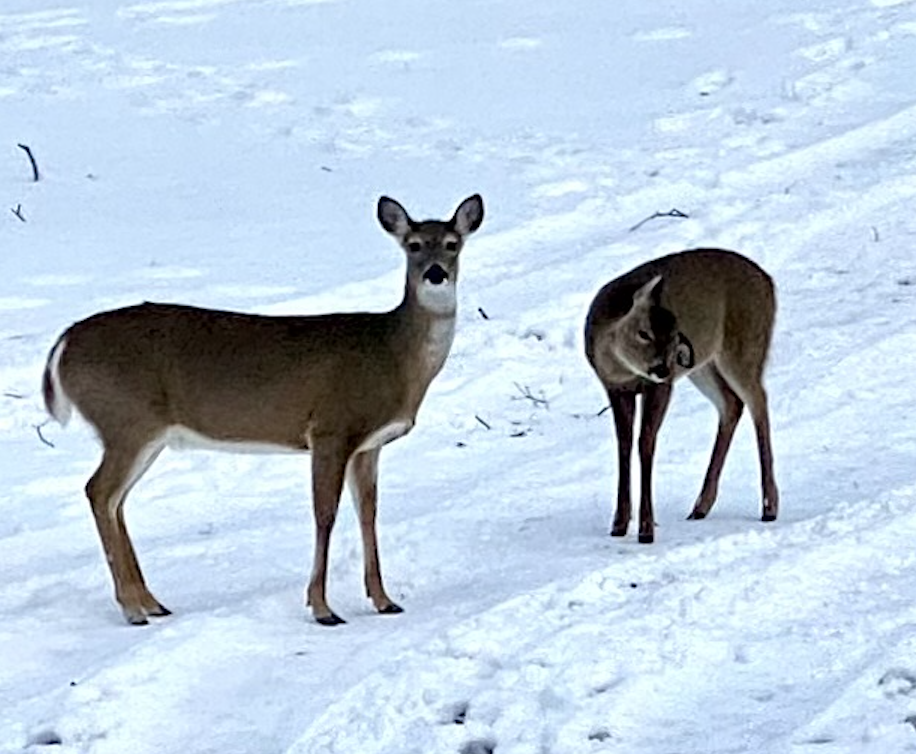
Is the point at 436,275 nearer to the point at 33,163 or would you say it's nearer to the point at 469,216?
the point at 469,216

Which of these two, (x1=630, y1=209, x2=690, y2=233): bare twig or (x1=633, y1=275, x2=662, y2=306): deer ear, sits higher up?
(x1=633, y1=275, x2=662, y2=306): deer ear

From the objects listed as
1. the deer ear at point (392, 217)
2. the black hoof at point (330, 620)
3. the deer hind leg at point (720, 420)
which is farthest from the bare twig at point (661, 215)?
the black hoof at point (330, 620)

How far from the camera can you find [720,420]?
8766 mm

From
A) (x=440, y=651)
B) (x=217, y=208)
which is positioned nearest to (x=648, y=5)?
(x=217, y=208)

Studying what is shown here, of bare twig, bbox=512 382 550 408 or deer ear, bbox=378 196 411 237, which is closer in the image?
deer ear, bbox=378 196 411 237

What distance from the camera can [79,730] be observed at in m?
6.15

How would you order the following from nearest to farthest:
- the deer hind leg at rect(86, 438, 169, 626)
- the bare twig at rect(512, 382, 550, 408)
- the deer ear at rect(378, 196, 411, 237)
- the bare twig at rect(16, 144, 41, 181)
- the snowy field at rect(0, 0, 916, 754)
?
the snowy field at rect(0, 0, 916, 754) < the deer hind leg at rect(86, 438, 169, 626) < the deer ear at rect(378, 196, 411, 237) < the bare twig at rect(512, 382, 550, 408) < the bare twig at rect(16, 144, 41, 181)

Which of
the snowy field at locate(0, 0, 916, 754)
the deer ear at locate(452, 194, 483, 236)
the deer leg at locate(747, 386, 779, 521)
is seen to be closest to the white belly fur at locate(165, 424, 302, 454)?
the snowy field at locate(0, 0, 916, 754)

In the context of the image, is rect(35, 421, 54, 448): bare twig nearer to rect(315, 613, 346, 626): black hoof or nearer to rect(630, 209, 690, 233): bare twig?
rect(315, 613, 346, 626): black hoof

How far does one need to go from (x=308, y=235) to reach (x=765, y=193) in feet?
8.71

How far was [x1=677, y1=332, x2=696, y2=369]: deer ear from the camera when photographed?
830 centimetres

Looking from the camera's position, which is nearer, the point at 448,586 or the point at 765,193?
the point at 448,586

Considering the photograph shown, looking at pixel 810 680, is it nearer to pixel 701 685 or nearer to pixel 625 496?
pixel 701 685

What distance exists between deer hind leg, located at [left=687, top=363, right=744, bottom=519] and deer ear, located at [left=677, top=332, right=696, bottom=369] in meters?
0.37
